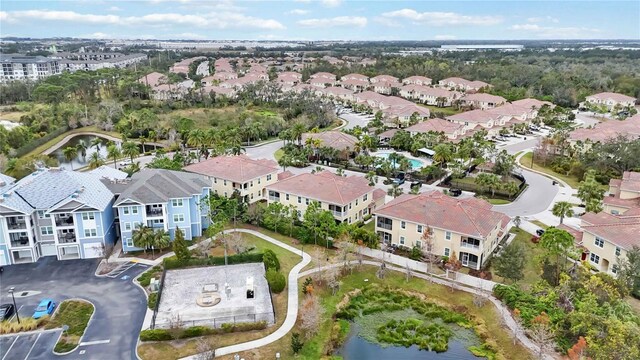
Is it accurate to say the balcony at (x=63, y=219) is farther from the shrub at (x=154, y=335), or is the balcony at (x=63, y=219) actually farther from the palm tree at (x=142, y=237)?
the shrub at (x=154, y=335)

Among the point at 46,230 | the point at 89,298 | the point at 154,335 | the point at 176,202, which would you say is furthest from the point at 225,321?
the point at 46,230

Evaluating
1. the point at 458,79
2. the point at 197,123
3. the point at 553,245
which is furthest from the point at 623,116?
the point at 197,123

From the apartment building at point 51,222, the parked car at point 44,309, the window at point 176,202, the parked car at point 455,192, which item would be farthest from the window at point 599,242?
the parked car at point 44,309

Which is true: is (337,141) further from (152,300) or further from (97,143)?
(152,300)

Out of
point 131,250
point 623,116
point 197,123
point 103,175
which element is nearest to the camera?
point 131,250

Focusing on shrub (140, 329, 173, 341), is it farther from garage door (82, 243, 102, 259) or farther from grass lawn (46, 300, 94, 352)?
garage door (82, 243, 102, 259)

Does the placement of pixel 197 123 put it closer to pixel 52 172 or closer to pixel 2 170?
pixel 2 170

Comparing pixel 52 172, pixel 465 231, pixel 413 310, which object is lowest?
pixel 413 310
